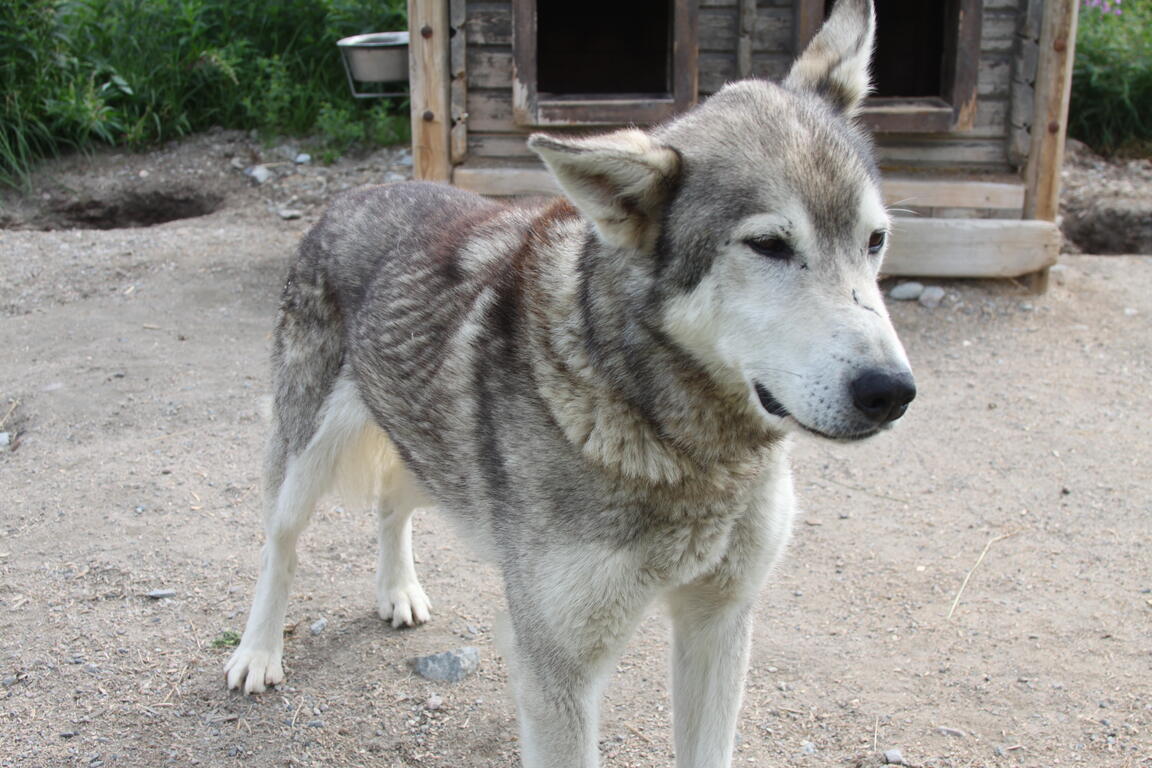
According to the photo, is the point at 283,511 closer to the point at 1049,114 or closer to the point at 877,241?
the point at 877,241

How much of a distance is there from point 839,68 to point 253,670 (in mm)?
2506

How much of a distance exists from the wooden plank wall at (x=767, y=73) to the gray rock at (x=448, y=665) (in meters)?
3.95

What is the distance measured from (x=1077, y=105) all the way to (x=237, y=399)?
7.67 metres

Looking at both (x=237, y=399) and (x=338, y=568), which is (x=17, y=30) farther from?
(x=338, y=568)

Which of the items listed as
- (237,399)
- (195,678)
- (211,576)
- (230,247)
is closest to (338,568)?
(211,576)

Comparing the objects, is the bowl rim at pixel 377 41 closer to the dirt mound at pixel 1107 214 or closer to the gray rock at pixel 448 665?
the dirt mound at pixel 1107 214

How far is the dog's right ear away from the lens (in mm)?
2199

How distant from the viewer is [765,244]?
87.6 inches

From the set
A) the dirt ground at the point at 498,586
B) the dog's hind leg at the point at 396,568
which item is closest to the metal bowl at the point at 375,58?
the dirt ground at the point at 498,586

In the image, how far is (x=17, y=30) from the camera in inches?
332

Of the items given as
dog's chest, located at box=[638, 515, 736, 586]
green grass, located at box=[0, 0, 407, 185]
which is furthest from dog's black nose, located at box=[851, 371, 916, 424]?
green grass, located at box=[0, 0, 407, 185]

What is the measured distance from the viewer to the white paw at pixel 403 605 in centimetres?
382

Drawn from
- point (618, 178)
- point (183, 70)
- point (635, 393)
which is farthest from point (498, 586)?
point (183, 70)

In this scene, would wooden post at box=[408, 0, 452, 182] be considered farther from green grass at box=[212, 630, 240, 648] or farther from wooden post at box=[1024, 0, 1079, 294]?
wooden post at box=[1024, 0, 1079, 294]
